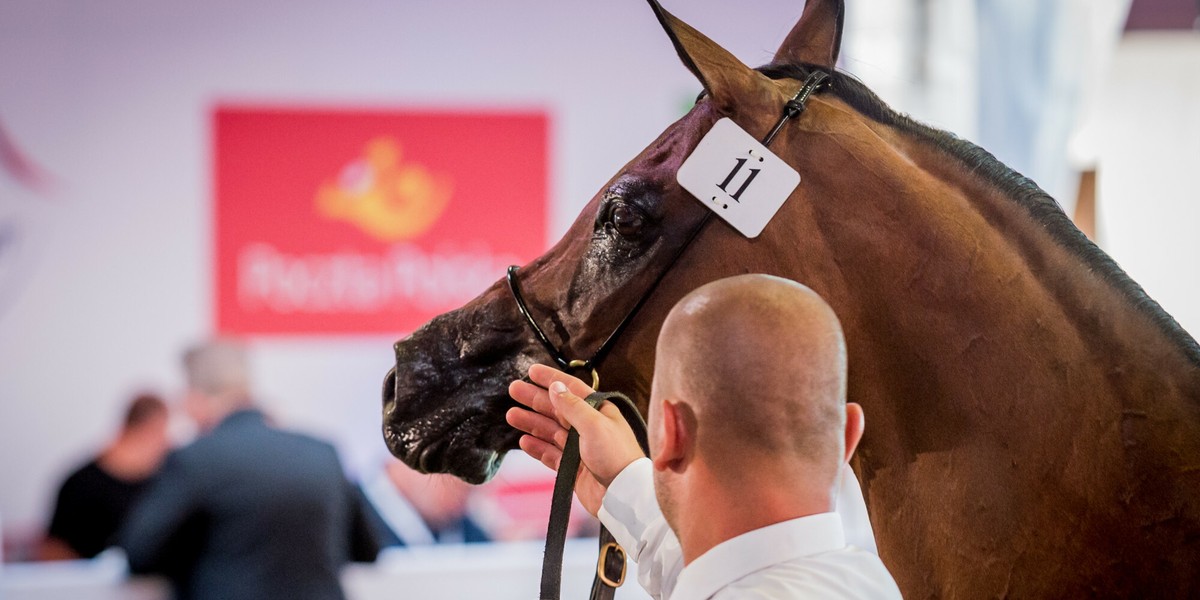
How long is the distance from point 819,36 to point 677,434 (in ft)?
3.11

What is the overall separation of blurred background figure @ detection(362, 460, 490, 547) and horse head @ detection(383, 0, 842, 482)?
2654mm

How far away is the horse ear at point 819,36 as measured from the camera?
157 centimetres

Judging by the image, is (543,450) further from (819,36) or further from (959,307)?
(819,36)

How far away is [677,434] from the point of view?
878 mm

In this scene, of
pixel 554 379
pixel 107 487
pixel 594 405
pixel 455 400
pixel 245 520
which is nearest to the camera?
pixel 594 405

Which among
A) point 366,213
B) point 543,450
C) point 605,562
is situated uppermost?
point 366,213

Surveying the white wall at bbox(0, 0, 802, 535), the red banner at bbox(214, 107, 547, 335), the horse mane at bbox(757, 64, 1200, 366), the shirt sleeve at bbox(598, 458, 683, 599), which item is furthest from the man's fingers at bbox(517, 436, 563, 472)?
the white wall at bbox(0, 0, 802, 535)

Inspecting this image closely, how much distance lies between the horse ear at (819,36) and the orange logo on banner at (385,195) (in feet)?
9.49

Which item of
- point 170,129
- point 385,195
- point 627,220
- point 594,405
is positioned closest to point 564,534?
point 594,405

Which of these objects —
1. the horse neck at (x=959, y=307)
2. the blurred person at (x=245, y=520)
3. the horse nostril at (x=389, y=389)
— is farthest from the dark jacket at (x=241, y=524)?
the horse neck at (x=959, y=307)

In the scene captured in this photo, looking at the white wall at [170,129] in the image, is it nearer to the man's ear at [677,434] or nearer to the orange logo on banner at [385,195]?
the orange logo on banner at [385,195]

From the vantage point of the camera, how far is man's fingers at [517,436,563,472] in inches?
56.8

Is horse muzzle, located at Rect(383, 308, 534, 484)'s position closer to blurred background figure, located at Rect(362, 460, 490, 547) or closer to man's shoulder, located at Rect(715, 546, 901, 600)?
man's shoulder, located at Rect(715, 546, 901, 600)

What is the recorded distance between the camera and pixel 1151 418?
1.16m
